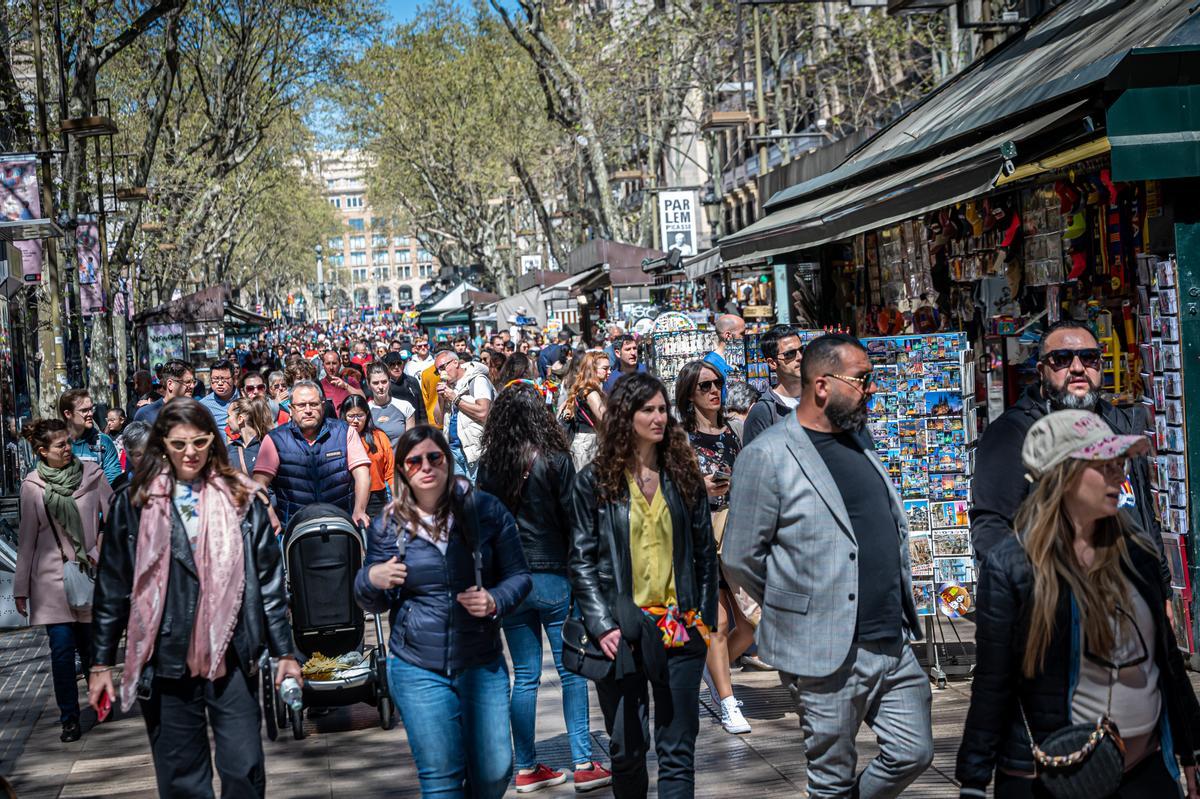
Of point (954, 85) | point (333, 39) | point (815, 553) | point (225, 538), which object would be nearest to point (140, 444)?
point (225, 538)

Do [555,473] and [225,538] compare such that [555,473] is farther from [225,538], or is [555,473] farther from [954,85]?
[954,85]

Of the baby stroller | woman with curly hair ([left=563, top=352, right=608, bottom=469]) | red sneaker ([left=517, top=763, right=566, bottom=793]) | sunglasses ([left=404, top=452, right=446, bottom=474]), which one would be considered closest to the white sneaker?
red sneaker ([left=517, top=763, right=566, bottom=793])

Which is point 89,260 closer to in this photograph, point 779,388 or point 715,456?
point 779,388

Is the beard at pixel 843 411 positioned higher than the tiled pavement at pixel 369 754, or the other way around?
the beard at pixel 843 411

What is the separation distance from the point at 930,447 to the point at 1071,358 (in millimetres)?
2753

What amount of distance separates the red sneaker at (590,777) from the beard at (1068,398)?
99.7 inches

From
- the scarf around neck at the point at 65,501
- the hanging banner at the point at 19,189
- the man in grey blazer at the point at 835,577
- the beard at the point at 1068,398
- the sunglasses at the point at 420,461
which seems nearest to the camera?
the man in grey blazer at the point at 835,577

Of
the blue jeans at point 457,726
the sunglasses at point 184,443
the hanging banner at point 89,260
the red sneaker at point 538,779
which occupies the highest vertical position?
the hanging banner at point 89,260

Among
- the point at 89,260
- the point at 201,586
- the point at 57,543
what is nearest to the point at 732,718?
the point at 201,586

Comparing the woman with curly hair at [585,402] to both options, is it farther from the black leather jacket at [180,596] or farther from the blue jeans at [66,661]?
the black leather jacket at [180,596]

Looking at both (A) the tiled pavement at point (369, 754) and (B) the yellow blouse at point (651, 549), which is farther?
(A) the tiled pavement at point (369, 754)

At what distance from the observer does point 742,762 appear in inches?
253

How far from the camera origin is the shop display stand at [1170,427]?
23.6ft

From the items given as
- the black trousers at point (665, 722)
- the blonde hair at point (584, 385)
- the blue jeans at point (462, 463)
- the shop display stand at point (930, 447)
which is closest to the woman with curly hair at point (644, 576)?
the black trousers at point (665, 722)
